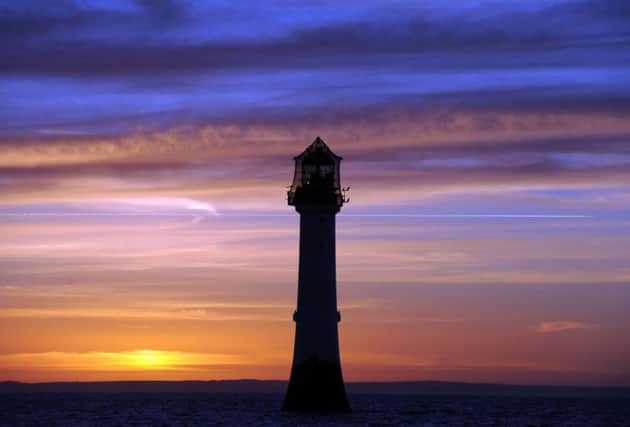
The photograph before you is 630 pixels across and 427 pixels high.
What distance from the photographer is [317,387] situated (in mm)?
67062

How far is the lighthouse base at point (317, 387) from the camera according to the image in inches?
2633

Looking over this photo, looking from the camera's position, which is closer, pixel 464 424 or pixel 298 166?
pixel 298 166

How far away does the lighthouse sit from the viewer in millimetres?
66375

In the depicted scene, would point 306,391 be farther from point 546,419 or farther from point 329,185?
point 546,419

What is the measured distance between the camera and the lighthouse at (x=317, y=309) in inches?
2613

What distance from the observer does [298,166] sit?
7044 cm

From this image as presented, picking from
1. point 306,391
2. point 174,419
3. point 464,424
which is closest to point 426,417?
point 464,424

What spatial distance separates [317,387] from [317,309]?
13.9 feet

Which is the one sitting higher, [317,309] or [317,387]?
[317,309]

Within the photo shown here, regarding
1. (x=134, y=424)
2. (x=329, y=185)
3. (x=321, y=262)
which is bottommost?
(x=134, y=424)

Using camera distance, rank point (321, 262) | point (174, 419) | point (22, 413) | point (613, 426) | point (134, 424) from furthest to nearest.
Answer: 1. point (22, 413)
2. point (613, 426)
3. point (174, 419)
4. point (134, 424)
5. point (321, 262)

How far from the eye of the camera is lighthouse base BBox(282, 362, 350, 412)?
66.9m

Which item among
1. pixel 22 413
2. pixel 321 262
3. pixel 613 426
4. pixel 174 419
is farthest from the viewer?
pixel 22 413

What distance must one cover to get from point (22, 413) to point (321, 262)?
197ft
